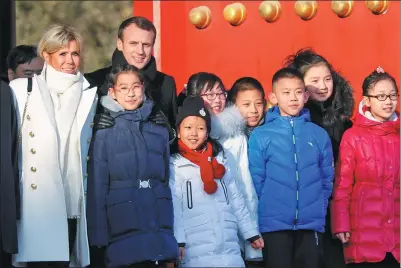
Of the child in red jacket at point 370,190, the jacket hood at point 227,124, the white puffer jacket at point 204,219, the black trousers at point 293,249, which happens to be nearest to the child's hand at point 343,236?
the child in red jacket at point 370,190

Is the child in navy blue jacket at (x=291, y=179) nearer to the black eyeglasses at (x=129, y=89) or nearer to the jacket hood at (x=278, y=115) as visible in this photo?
the jacket hood at (x=278, y=115)

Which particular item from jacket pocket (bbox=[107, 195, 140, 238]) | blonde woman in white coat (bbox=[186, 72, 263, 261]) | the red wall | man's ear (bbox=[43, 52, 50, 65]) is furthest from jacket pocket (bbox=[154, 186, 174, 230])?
the red wall

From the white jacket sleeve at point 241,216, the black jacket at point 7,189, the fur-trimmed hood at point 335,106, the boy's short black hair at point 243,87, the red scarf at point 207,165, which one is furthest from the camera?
the fur-trimmed hood at point 335,106

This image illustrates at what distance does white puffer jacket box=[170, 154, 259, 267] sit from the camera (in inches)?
245

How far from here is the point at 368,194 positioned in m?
6.71

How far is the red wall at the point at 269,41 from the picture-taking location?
8.10m

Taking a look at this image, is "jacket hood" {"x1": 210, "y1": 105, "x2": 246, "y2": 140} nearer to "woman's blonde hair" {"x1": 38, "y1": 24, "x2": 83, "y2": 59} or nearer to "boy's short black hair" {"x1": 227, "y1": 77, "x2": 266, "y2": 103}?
"boy's short black hair" {"x1": 227, "y1": 77, "x2": 266, "y2": 103}

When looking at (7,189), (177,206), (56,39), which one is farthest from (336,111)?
(7,189)

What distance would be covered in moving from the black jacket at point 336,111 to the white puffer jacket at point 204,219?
2.77ft

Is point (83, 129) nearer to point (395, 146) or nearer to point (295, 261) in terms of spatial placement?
point (295, 261)

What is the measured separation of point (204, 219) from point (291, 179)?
54cm

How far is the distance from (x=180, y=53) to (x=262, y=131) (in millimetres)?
2111

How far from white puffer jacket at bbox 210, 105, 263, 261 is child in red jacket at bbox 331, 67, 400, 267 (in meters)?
0.51

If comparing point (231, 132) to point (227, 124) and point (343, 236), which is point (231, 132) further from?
point (343, 236)
